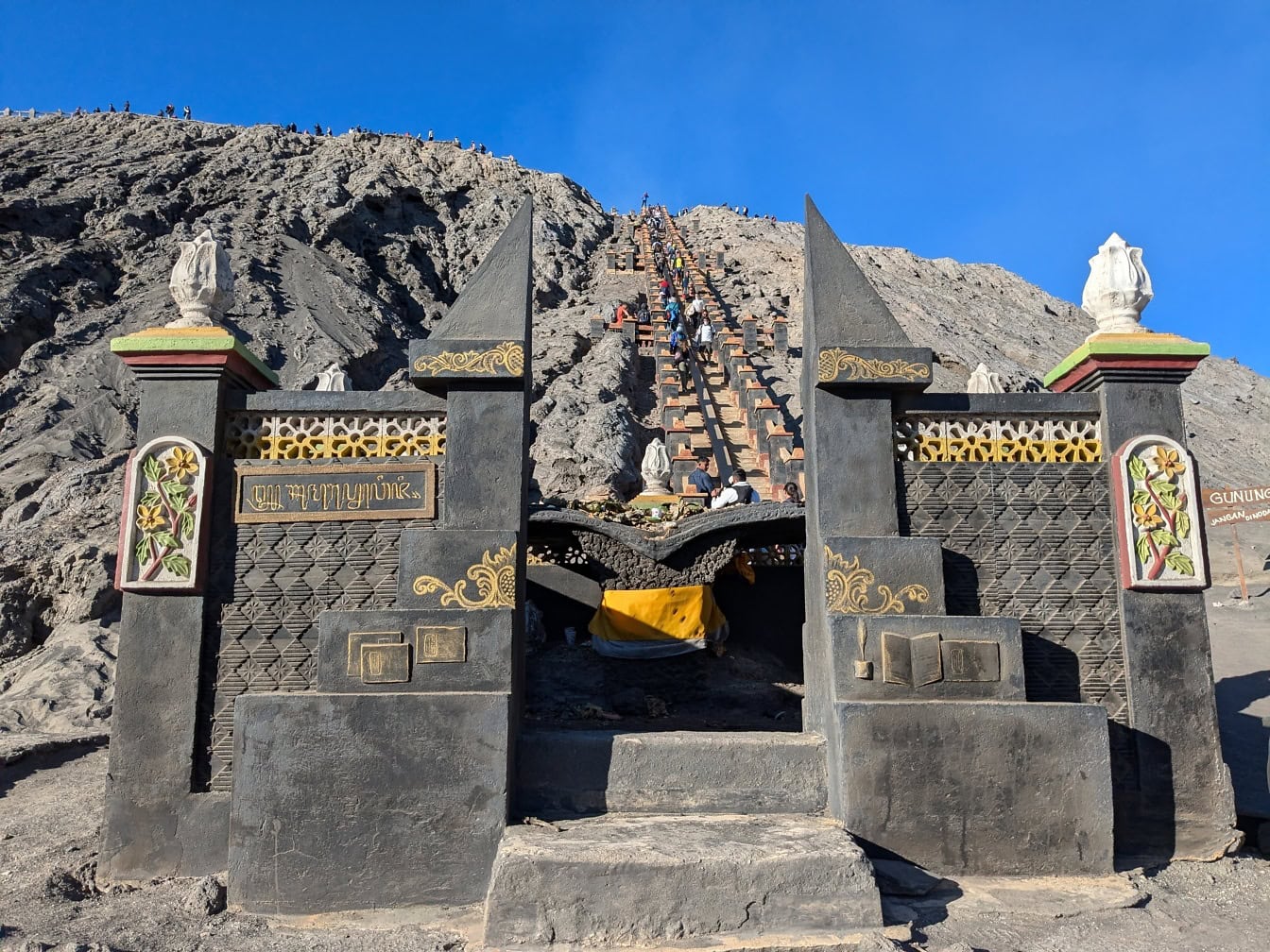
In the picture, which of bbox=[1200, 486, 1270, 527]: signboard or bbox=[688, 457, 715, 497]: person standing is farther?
bbox=[688, 457, 715, 497]: person standing

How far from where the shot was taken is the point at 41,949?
13.1 ft

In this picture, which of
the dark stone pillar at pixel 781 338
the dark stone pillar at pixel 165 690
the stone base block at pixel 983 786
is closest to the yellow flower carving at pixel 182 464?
the dark stone pillar at pixel 165 690

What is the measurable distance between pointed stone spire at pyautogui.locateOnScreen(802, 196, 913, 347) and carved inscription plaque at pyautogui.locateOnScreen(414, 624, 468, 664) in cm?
304

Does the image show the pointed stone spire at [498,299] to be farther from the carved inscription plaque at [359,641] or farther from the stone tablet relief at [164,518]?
the carved inscription plaque at [359,641]

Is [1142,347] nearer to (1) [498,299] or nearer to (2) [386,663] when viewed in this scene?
(1) [498,299]

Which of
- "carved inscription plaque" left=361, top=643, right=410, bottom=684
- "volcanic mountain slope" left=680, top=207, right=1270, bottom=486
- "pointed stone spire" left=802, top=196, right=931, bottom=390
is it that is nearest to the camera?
"carved inscription plaque" left=361, top=643, right=410, bottom=684

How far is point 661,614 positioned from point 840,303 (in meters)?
5.69

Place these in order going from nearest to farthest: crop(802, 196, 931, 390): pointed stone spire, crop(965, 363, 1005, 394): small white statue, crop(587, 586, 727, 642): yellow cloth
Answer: crop(802, 196, 931, 390): pointed stone spire
crop(965, 363, 1005, 394): small white statue
crop(587, 586, 727, 642): yellow cloth

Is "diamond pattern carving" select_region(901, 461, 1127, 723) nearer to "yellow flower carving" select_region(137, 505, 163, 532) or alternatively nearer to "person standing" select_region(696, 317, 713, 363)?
"yellow flower carving" select_region(137, 505, 163, 532)

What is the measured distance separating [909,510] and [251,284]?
28.3 metres

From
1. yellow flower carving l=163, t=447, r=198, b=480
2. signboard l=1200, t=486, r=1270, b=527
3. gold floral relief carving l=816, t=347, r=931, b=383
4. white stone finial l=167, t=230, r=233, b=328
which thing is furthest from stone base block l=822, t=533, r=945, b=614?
signboard l=1200, t=486, r=1270, b=527

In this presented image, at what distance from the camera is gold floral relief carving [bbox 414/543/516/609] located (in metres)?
5.31

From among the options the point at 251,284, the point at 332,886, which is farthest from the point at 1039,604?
the point at 251,284

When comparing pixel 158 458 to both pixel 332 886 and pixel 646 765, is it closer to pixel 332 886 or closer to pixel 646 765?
pixel 332 886
